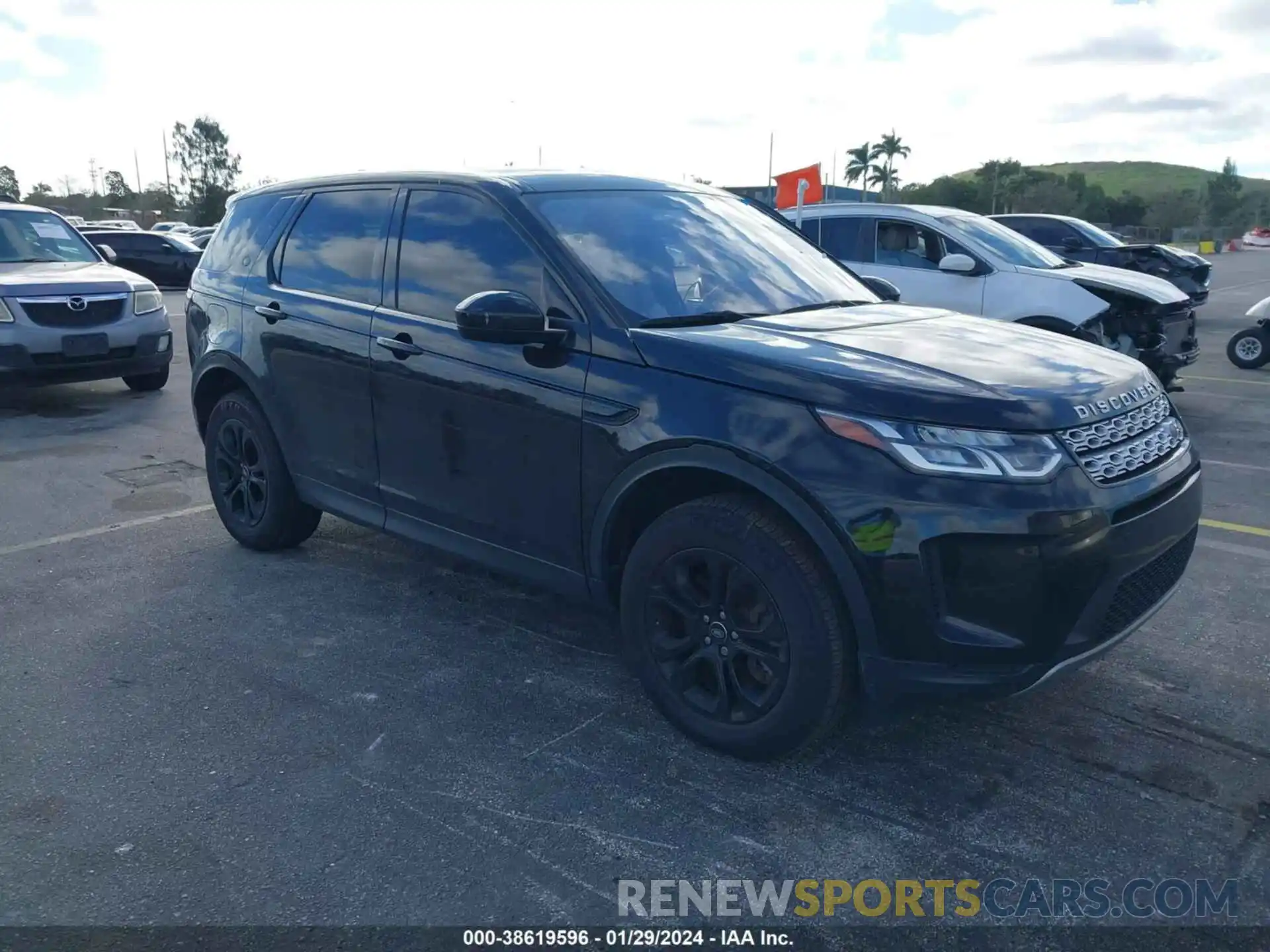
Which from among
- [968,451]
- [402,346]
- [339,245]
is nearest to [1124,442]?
[968,451]

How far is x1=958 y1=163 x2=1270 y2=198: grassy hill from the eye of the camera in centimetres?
15325

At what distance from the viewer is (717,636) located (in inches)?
128

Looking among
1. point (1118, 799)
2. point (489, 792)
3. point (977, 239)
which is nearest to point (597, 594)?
point (489, 792)

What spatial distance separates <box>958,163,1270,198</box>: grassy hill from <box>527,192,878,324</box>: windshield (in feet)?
515

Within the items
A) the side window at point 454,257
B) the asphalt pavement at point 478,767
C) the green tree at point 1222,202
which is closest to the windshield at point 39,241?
the asphalt pavement at point 478,767

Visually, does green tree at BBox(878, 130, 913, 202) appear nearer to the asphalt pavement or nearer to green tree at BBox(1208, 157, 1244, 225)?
green tree at BBox(1208, 157, 1244, 225)

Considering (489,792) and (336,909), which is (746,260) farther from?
(336,909)

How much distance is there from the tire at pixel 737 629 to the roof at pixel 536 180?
150cm

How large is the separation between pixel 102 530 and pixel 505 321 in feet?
11.8

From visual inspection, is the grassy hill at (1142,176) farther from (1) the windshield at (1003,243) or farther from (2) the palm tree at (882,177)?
(1) the windshield at (1003,243)

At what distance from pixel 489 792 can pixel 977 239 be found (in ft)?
25.9

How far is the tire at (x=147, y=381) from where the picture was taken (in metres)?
10.3

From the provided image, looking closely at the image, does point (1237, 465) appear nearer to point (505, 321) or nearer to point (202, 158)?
point (505, 321)

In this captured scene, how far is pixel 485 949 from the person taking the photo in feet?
8.23
